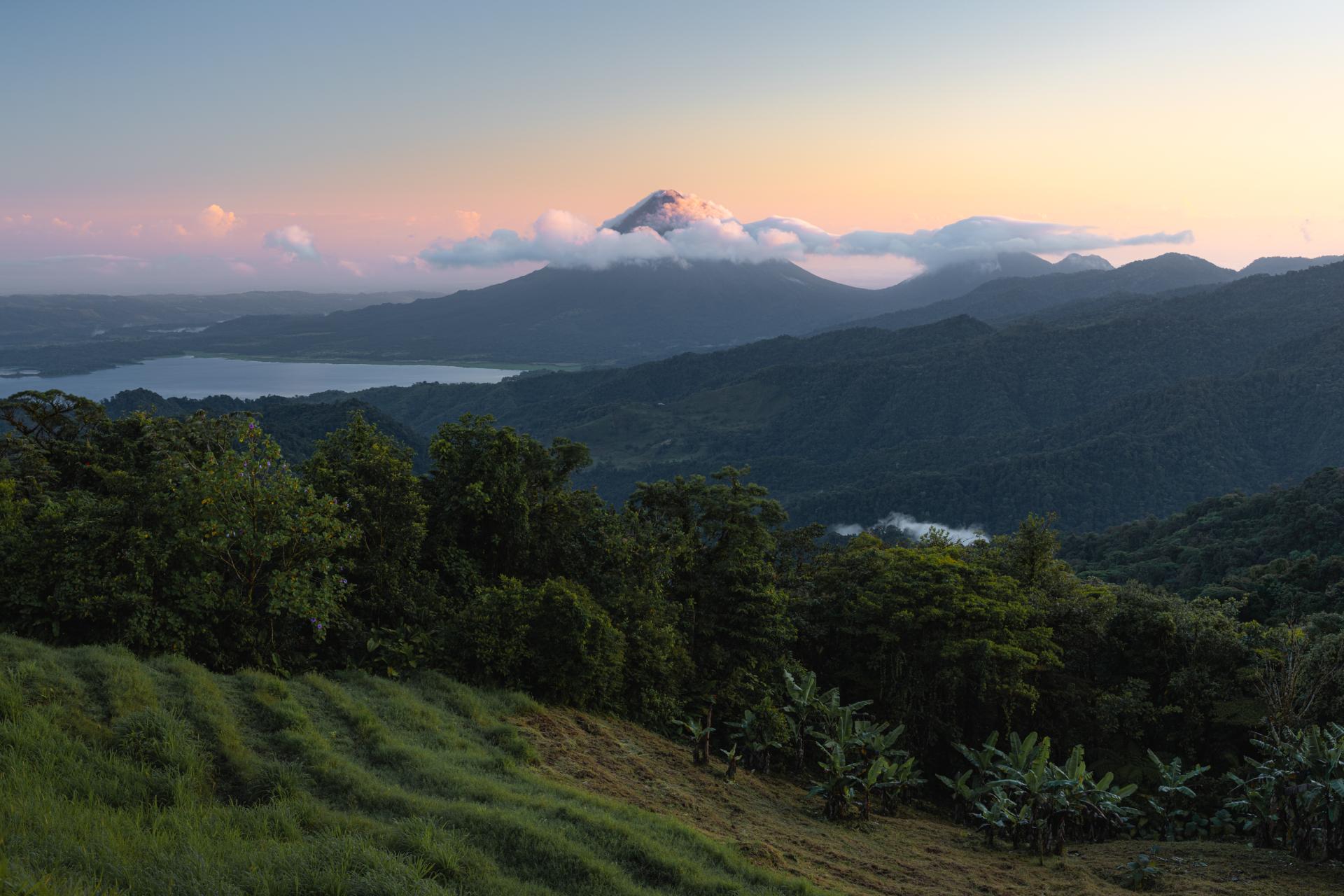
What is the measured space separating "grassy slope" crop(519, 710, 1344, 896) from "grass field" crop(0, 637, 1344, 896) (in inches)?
1.9

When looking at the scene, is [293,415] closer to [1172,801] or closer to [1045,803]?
[1045,803]

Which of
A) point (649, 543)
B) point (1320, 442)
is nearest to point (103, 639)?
point (649, 543)

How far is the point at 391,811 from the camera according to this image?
680 cm

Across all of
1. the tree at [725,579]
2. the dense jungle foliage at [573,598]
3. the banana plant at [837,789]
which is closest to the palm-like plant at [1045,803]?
the banana plant at [837,789]

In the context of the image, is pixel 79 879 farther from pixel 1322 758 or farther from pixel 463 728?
pixel 1322 758

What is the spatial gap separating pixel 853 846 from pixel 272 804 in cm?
702

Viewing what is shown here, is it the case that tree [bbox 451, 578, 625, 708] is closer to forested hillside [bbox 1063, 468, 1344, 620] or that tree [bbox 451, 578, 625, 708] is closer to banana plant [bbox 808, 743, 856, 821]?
banana plant [bbox 808, 743, 856, 821]

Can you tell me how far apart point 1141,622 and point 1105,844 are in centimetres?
741

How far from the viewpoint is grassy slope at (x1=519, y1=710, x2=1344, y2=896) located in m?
8.63

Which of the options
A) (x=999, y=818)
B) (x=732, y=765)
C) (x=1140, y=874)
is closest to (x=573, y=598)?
(x=732, y=765)

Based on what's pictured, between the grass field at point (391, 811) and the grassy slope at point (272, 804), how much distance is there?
19 mm

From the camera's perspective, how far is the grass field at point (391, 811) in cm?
534

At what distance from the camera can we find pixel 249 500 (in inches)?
392

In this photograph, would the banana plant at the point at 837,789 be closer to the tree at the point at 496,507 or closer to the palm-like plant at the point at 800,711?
the palm-like plant at the point at 800,711
